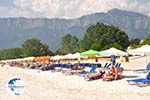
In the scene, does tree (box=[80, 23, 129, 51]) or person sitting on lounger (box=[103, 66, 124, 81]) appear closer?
person sitting on lounger (box=[103, 66, 124, 81])

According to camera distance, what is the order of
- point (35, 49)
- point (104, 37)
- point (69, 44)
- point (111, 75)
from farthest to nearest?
point (69, 44) < point (35, 49) < point (104, 37) < point (111, 75)

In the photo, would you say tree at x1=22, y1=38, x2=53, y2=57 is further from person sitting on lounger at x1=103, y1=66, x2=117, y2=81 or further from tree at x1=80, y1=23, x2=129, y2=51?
person sitting on lounger at x1=103, y1=66, x2=117, y2=81

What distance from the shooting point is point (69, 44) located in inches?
6230

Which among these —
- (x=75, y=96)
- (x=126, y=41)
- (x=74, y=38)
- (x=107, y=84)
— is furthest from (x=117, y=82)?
(x=74, y=38)

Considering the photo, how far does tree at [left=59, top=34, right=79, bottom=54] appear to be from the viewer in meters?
157

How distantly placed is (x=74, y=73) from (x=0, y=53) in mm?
159046

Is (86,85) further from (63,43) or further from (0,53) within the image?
(0,53)

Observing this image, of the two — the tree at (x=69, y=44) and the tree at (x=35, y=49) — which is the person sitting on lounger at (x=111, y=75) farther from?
the tree at (x=69, y=44)

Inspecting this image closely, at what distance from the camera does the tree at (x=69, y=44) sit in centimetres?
15712

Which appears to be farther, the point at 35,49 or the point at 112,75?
the point at 35,49

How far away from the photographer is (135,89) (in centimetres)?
2273

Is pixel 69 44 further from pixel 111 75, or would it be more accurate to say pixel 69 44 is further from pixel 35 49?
pixel 111 75

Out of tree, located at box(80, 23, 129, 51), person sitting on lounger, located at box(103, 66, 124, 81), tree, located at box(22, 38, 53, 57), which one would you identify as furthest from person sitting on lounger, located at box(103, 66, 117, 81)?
tree, located at box(22, 38, 53, 57)

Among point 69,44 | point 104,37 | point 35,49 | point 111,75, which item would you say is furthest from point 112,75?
point 69,44
